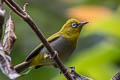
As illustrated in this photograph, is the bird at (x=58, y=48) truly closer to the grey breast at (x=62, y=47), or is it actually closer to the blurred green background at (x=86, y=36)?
the grey breast at (x=62, y=47)

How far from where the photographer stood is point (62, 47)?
145 inches

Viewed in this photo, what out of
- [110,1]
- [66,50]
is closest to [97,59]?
[66,50]

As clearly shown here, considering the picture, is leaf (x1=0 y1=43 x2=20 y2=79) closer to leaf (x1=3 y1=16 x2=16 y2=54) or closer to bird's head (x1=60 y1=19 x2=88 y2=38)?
leaf (x1=3 y1=16 x2=16 y2=54)

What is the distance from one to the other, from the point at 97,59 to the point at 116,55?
26 centimetres

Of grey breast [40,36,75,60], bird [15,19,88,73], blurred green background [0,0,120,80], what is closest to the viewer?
blurred green background [0,0,120,80]

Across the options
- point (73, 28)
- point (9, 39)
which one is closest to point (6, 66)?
point (9, 39)

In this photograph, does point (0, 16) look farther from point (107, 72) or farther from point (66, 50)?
point (66, 50)

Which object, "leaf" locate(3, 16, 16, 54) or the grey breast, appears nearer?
"leaf" locate(3, 16, 16, 54)

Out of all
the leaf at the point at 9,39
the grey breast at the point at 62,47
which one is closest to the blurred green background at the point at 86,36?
the grey breast at the point at 62,47

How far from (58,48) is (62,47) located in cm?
6

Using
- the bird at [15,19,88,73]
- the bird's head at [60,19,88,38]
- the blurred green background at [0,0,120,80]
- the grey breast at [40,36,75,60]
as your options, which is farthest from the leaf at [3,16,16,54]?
the bird's head at [60,19,88,38]

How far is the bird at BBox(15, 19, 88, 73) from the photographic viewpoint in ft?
11.0

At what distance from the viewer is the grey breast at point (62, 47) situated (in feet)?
11.5

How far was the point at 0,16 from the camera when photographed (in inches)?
61.0
